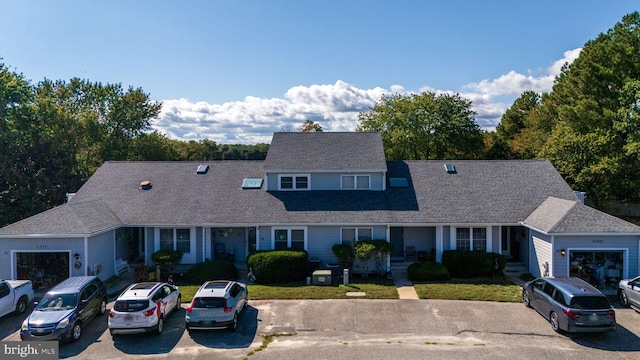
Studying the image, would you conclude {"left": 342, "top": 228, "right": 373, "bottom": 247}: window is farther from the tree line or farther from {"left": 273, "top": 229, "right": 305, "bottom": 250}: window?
the tree line

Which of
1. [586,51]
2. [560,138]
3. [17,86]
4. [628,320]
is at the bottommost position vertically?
[628,320]

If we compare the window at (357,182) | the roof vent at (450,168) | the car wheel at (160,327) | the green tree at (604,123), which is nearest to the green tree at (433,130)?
the green tree at (604,123)

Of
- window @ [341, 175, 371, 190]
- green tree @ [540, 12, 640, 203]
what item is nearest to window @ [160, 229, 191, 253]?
window @ [341, 175, 371, 190]

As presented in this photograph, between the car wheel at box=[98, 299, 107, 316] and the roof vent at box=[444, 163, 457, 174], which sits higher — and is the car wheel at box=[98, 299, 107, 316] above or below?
below

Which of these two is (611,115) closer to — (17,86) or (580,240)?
(580,240)

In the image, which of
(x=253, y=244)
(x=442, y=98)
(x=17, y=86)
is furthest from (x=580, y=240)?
(x=17, y=86)

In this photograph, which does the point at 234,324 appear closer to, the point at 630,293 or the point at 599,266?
the point at 630,293
